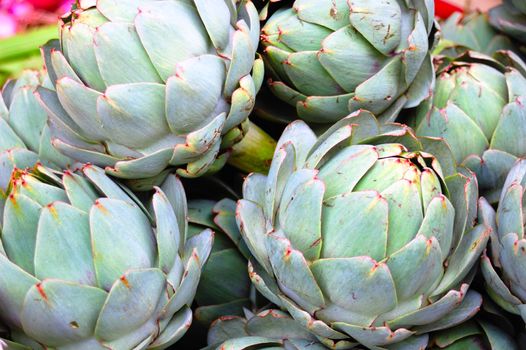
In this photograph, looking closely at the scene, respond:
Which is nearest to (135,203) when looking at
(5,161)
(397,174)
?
(5,161)

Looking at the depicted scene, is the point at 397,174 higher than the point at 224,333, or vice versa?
the point at 397,174

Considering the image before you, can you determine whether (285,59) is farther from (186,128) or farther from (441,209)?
(441,209)

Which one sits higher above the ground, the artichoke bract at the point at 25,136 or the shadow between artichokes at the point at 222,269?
the artichoke bract at the point at 25,136

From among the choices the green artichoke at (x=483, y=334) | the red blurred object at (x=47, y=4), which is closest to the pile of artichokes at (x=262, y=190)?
the green artichoke at (x=483, y=334)

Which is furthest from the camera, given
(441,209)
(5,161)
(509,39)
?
(509,39)

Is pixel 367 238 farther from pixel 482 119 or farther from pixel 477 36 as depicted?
pixel 477 36

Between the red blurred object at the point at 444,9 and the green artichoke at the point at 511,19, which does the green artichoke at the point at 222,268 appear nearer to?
the green artichoke at the point at 511,19
